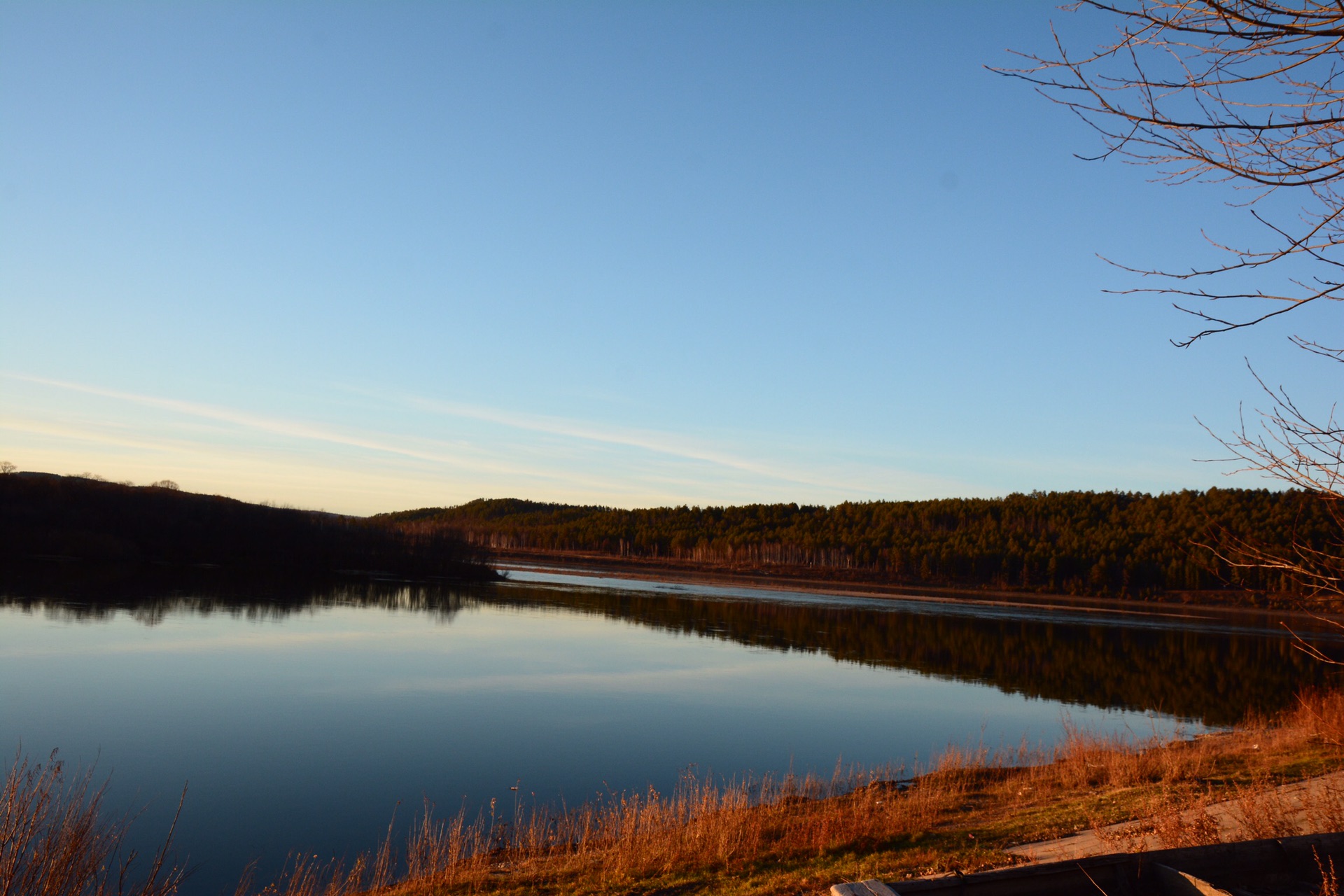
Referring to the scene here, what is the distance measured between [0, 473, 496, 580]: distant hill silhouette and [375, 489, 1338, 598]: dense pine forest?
647cm

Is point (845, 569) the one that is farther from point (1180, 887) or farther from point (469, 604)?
point (1180, 887)

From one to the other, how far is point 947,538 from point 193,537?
96.0 metres

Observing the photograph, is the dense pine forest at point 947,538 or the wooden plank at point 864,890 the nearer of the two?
the wooden plank at point 864,890

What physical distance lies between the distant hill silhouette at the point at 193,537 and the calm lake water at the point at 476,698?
20727 mm

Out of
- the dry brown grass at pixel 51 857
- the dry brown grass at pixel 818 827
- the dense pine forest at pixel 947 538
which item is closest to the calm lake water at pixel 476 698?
the dry brown grass at pixel 818 827

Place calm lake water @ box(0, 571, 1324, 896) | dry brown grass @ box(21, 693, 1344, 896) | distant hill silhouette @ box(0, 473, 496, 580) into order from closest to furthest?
1. dry brown grass @ box(21, 693, 1344, 896)
2. calm lake water @ box(0, 571, 1324, 896)
3. distant hill silhouette @ box(0, 473, 496, 580)

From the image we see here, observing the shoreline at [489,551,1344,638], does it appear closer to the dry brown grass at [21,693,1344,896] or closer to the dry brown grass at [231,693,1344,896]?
the dry brown grass at [231,693,1344,896]

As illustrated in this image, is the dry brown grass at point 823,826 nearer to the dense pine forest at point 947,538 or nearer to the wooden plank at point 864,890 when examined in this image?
the wooden plank at point 864,890

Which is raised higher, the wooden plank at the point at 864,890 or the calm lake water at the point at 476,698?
the wooden plank at the point at 864,890

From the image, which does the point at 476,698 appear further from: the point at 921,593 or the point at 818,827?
the point at 921,593

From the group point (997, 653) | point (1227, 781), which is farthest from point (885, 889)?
point (997, 653)

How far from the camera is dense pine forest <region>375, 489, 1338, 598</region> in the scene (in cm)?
10250

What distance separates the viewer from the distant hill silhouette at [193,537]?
5447cm

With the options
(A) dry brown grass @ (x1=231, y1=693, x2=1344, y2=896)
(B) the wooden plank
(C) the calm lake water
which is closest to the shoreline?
(C) the calm lake water
